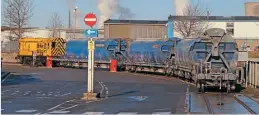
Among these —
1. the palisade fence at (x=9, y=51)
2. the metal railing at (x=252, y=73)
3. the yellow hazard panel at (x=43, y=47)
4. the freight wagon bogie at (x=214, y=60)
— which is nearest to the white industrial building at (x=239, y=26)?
the palisade fence at (x=9, y=51)

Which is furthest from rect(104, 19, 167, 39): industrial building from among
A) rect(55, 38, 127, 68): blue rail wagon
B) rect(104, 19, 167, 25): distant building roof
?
rect(55, 38, 127, 68): blue rail wagon

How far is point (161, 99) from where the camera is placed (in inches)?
902

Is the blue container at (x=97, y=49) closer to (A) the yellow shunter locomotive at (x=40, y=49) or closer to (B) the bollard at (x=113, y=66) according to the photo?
(A) the yellow shunter locomotive at (x=40, y=49)

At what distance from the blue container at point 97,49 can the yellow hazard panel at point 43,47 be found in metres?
1.63

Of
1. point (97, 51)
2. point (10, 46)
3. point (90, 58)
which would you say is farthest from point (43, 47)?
point (90, 58)

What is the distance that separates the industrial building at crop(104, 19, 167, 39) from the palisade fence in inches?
1128

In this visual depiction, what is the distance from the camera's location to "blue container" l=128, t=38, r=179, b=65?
44594mm

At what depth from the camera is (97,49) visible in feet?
182

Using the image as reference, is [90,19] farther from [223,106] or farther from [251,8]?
[251,8]

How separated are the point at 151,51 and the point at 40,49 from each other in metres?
19.7

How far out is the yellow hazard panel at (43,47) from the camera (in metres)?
61.6

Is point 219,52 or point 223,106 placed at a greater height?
point 219,52

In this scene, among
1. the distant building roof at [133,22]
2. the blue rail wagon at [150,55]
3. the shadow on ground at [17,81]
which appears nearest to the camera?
the shadow on ground at [17,81]

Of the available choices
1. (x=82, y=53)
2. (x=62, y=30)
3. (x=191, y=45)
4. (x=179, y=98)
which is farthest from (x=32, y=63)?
(x=62, y=30)
